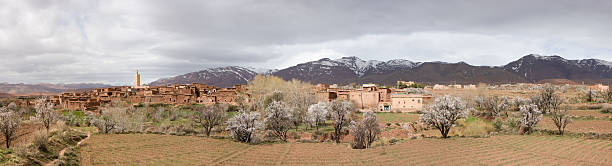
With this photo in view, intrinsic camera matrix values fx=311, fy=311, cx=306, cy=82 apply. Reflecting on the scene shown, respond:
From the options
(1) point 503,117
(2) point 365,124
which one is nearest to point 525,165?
(2) point 365,124

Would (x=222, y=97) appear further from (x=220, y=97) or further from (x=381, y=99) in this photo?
(x=381, y=99)

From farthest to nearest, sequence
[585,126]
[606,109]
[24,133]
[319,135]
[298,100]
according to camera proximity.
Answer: [298,100]
[606,109]
[585,126]
[319,135]
[24,133]

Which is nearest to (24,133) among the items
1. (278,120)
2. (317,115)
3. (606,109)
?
(278,120)

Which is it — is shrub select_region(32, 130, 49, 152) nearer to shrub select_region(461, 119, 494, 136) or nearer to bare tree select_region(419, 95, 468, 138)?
bare tree select_region(419, 95, 468, 138)

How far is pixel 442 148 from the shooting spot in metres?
25.2

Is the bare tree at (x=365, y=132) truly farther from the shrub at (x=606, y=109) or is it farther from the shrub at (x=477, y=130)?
the shrub at (x=606, y=109)

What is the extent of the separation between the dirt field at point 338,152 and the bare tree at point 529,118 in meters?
4.60

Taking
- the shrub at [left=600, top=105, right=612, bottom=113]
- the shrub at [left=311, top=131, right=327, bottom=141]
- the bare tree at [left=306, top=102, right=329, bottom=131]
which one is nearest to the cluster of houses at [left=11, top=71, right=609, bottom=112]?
the bare tree at [left=306, top=102, right=329, bottom=131]

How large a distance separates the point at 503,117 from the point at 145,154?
48.2m

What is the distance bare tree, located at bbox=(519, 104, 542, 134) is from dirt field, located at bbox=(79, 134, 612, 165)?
15.1 feet

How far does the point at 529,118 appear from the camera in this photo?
33.2m

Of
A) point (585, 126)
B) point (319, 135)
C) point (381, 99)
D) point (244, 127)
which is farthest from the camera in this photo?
point (381, 99)

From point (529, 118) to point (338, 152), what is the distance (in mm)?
23125

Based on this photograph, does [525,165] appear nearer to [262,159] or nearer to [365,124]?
[365,124]
